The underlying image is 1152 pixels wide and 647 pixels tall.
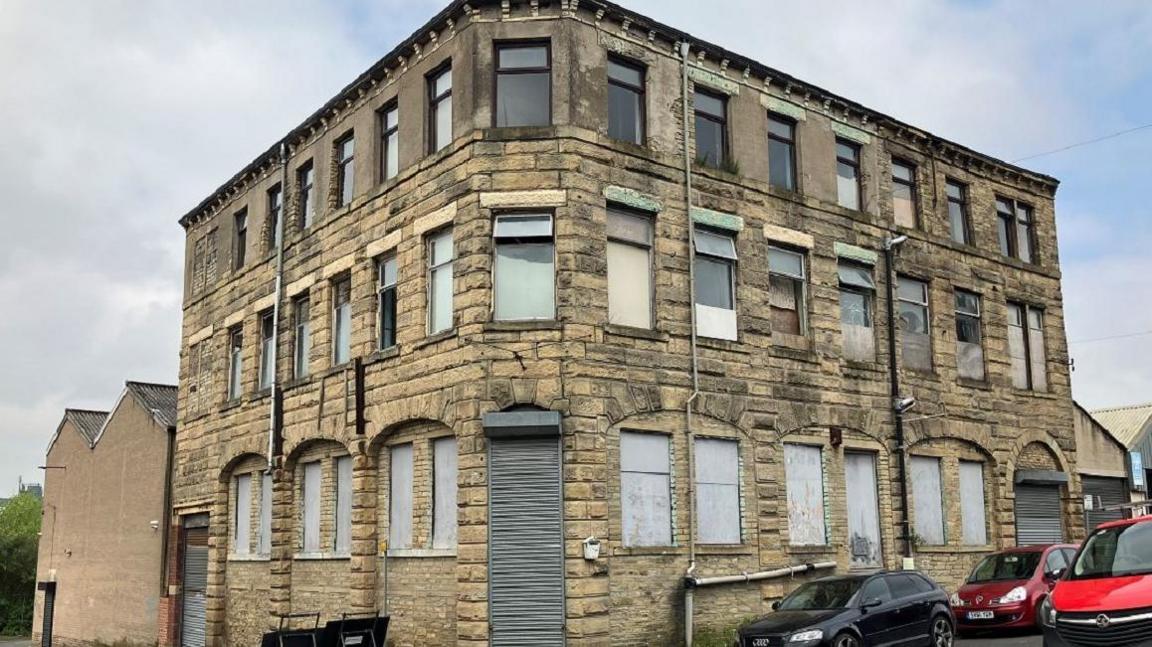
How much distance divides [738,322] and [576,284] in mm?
3890

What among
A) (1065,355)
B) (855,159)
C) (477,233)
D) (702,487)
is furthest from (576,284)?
(1065,355)

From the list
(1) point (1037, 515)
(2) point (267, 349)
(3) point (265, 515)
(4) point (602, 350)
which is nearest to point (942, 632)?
(4) point (602, 350)

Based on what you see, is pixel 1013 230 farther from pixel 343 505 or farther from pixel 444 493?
pixel 343 505

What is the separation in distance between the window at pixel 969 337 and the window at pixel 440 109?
42.7ft

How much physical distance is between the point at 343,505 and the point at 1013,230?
18.0m

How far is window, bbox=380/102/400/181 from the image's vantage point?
72.3 feet

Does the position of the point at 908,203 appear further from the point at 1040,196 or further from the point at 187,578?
the point at 187,578

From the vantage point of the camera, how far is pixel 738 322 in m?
20.7

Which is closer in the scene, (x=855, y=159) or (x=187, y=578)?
(x=855, y=159)

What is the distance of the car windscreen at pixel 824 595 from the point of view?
52.6ft

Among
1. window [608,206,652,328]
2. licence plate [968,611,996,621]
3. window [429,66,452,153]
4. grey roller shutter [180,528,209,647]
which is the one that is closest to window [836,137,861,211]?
window [608,206,652,328]

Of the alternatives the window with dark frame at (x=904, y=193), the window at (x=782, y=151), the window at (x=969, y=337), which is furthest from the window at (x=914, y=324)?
the window at (x=782, y=151)

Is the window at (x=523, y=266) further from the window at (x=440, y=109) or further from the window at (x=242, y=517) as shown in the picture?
the window at (x=242, y=517)

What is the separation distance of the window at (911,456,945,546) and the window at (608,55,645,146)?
9.69 metres
